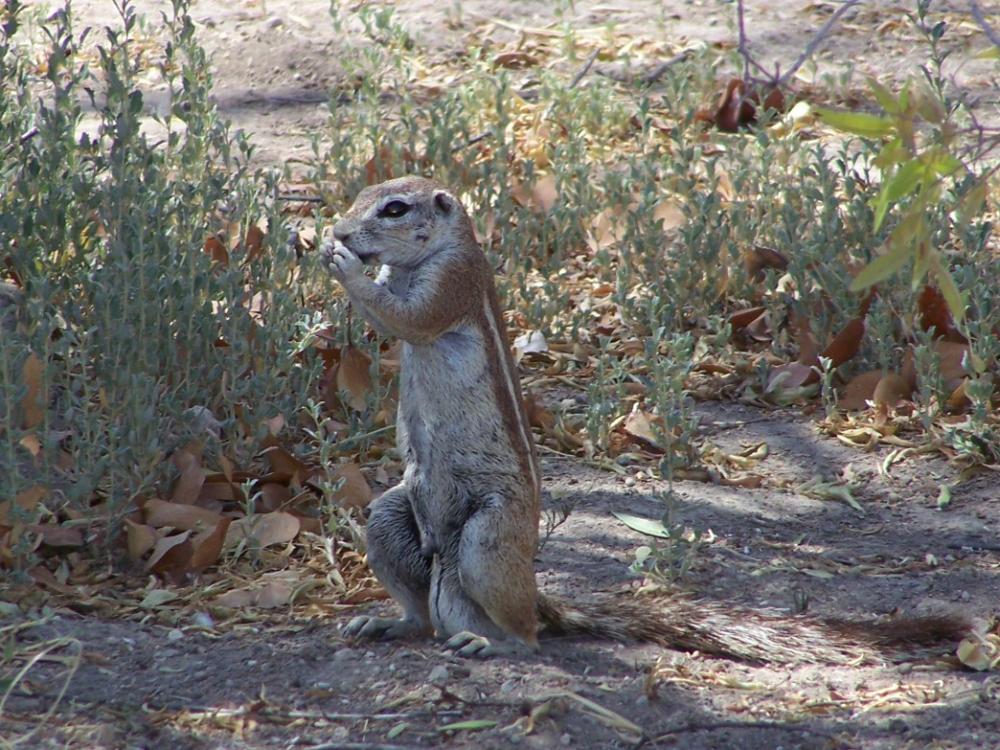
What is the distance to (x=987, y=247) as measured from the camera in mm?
7051

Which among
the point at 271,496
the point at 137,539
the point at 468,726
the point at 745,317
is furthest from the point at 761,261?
the point at 468,726

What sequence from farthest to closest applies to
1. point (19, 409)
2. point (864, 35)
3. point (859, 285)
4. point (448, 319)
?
1. point (864, 35)
2. point (19, 409)
3. point (448, 319)
4. point (859, 285)

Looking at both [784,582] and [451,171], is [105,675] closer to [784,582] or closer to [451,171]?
[784,582]

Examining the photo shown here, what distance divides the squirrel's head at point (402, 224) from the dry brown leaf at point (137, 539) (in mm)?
1188

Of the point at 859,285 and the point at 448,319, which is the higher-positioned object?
the point at 859,285

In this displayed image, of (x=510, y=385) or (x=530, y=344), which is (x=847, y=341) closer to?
(x=530, y=344)

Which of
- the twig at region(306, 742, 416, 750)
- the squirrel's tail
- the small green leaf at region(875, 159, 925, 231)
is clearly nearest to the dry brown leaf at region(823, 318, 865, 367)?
the squirrel's tail

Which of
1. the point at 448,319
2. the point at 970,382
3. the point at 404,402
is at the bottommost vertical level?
the point at 970,382

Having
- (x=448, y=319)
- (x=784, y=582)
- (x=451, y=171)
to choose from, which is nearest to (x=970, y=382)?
(x=784, y=582)

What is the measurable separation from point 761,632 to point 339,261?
168 cm

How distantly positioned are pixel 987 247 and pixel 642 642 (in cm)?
371

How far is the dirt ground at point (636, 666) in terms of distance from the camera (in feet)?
11.9

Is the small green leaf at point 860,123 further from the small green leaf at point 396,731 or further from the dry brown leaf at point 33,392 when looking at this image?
the dry brown leaf at point 33,392

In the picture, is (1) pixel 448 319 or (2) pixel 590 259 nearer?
(1) pixel 448 319
